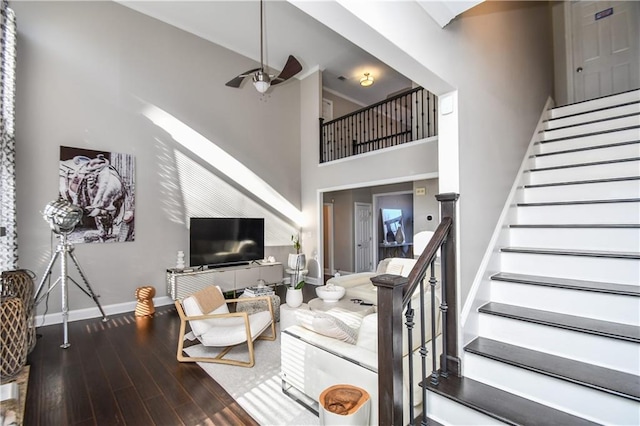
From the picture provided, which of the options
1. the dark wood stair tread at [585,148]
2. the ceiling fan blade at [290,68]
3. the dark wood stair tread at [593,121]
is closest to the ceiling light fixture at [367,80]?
the ceiling fan blade at [290,68]

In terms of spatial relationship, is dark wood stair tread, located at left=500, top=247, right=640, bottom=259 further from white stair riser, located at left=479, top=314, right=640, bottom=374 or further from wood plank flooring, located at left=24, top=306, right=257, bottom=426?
wood plank flooring, located at left=24, top=306, right=257, bottom=426

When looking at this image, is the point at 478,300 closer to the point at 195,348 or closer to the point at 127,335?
the point at 195,348

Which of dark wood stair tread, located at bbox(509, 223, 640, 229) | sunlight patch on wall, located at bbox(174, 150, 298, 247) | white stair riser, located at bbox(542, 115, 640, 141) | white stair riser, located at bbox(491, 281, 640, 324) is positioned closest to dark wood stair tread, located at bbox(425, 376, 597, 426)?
white stair riser, located at bbox(491, 281, 640, 324)

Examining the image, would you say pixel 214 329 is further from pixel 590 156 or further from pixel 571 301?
pixel 590 156

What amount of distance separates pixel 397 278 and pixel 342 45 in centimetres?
604

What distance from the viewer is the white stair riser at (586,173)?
275 centimetres

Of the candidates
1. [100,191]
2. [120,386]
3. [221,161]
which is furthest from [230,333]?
[221,161]

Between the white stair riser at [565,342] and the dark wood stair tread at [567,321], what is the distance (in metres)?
0.03

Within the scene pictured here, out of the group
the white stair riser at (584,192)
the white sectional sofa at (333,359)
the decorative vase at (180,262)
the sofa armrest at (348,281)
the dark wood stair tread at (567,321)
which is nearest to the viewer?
the dark wood stair tread at (567,321)

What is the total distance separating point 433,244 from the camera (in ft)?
6.17

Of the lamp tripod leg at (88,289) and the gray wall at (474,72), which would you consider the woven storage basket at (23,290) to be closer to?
the lamp tripod leg at (88,289)

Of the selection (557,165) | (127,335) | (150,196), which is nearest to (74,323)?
(127,335)

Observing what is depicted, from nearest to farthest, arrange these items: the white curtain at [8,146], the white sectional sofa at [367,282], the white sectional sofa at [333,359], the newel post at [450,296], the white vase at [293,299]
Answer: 1. the white sectional sofa at [333,359]
2. the newel post at [450,296]
3. the white curtain at [8,146]
4. the white vase at [293,299]
5. the white sectional sofa at [367,282]

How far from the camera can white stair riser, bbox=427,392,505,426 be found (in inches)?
64.3
